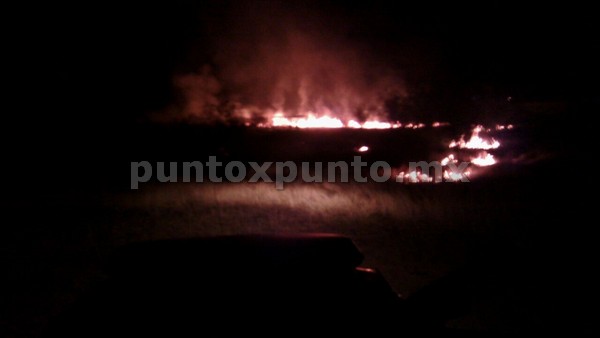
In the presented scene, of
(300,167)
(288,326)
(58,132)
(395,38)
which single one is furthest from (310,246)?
(395,38)

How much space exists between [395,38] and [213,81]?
3.93 metres

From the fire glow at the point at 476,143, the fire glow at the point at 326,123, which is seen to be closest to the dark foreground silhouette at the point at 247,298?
the fire glow at the point at 326,123

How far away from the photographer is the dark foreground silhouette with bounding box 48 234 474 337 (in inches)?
73.1

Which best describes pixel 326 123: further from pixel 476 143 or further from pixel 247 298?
pixel 247 298

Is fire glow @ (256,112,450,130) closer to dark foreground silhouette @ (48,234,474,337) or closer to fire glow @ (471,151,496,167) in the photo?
fire glow @ (471,151,496,167)

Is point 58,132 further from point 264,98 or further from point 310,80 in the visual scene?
point 310,80

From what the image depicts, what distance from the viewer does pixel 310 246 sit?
2.23 m

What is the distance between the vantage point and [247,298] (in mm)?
1959

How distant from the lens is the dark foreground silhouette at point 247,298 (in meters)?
1.86

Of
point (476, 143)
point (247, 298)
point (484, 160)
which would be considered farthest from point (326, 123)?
point (247, 298)

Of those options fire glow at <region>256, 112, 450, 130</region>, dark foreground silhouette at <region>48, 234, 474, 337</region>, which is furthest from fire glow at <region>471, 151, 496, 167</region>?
dark foreground silhouette at <region>48, 234, 474, 337</region>

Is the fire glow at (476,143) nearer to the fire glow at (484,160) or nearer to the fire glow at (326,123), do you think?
the fire glow at (484,160)

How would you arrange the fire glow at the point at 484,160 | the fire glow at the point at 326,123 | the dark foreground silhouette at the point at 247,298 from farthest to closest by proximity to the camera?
the fire glow at the point at 326,123 → the fire glow at the point at 484,160 → the dark foreground silhouette at the point at 247,298

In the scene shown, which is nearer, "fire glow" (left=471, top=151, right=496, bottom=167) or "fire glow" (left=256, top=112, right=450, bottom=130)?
"fire glow" (left=471, top=151, right=496, bottom=167)
